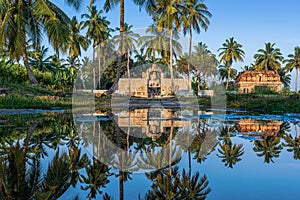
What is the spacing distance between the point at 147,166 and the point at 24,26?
1544cm

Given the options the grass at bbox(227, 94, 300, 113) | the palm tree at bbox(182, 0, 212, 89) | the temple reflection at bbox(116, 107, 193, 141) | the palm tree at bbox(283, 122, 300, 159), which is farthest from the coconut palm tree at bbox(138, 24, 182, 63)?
the palm tree at bbox(283, 122, 300, 159)

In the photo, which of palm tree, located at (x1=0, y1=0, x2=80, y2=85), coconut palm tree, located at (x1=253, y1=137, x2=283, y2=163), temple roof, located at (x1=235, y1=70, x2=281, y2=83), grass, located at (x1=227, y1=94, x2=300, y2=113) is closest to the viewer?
coconut palm tree, located at (x1=253, y1=137, x2=283, y2=163)

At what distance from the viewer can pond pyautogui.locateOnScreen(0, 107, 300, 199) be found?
134 inches

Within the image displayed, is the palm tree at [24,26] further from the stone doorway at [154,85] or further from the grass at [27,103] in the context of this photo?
the stone doorway at [154,85]

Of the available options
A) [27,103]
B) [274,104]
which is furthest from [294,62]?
[27,103]

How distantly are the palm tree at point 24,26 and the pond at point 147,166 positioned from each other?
9814 mm

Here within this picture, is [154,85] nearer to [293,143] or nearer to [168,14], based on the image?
[168,14]

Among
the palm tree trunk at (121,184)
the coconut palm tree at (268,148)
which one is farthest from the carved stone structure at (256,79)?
the palm tree trunk at (121,184)

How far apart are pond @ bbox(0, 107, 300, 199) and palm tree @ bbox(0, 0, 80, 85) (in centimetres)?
981

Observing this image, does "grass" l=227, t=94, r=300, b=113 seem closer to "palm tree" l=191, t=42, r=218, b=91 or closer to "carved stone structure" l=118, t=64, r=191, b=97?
"carved stone structure" l=118, t=64, r=191, b=97

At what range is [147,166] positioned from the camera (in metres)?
4.65

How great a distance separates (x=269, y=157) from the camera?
5.36 metres

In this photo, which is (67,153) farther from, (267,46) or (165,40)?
(267,46)

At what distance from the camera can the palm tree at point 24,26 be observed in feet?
50.5
